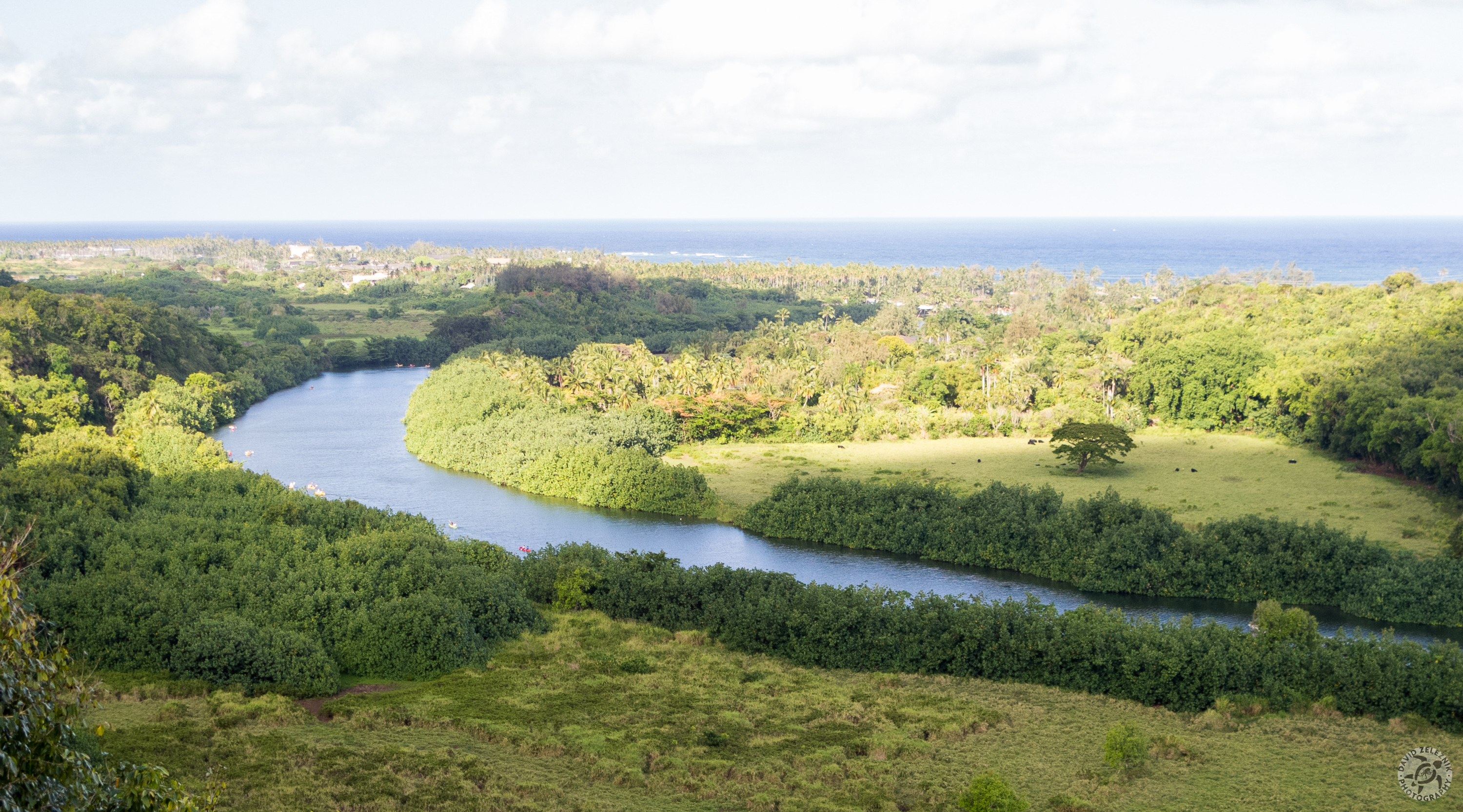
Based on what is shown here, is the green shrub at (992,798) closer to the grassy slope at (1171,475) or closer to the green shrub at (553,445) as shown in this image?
the grassy slope at (1171,475)

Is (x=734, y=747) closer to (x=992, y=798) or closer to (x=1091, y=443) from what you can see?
(x=992, y=798)

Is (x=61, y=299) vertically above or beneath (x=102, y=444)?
above

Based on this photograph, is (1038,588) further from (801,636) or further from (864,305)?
(864,305)

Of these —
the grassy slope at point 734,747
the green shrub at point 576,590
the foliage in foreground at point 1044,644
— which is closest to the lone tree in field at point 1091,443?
the foliage in foreground at point 1044,644

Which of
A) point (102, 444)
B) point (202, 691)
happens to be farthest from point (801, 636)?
point (102, 444)

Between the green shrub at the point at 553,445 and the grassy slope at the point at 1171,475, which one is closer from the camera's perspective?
the grassy slope at the point at 1171,475

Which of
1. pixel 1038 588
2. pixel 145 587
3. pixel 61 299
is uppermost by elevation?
pixel 61 299

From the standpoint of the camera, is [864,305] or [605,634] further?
[864,305]
